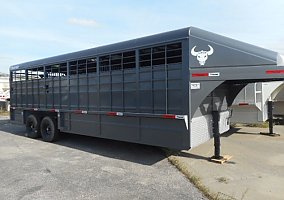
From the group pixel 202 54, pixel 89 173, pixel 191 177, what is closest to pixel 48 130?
pixel 89 173

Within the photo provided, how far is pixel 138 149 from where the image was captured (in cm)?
881

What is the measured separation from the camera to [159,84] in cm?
698

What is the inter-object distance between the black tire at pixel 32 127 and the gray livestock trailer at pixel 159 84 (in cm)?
148

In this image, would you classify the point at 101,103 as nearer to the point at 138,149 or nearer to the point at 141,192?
the point at 138,149

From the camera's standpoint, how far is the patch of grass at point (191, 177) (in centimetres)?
500

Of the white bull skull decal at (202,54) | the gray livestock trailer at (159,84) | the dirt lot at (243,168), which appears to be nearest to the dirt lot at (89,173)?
the dirt lot at (243,168)

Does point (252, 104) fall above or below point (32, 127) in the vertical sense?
above

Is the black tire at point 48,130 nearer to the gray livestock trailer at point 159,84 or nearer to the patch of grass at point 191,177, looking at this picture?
the gray livestock trailer at point 159,84

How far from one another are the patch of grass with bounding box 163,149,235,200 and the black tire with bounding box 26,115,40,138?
512 centimetres

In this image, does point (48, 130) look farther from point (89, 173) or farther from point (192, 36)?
point (192, 36)

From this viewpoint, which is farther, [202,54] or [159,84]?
[159,84]

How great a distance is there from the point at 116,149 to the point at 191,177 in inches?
131

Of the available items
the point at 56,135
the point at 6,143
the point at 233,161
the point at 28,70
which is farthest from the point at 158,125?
the point at 28,70

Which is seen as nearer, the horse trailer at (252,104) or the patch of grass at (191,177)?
the patch of grass at (191,177)
